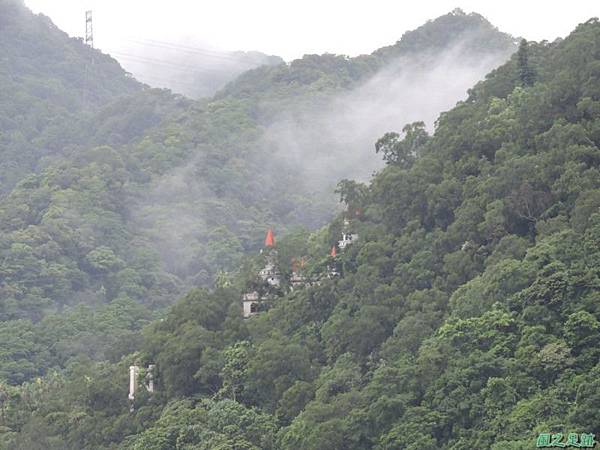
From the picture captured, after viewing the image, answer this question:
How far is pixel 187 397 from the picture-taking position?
4841cm

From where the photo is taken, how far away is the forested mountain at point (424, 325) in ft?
128

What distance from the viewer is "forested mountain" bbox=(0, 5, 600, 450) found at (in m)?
39.2

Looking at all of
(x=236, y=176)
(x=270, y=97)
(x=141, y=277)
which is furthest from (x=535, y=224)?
(x=270, y=97)

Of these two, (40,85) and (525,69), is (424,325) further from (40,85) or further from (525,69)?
(40,85)

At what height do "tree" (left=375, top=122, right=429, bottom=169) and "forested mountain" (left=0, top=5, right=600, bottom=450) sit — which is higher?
"tree" (left=375, top=122, right=429, bottom=169)

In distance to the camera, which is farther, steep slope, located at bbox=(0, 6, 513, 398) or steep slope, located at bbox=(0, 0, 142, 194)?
steep slope, located at bbox=(0, 0, 142, 194)

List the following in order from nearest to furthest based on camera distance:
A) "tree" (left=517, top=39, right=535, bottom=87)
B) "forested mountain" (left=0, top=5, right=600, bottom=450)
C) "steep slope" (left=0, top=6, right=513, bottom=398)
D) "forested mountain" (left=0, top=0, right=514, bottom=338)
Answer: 1. "forested mountain" (left=0, top=5, right=600, bottom=450)
2. "tree" (left=517, top=39, right=535, bottom=87)
3. "steep slope" (left=0, top=6, right=513, bottom=398)
4. "forested mountain" (left=0, top=0, right=514, bottom=338)

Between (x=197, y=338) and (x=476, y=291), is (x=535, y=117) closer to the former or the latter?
(x=476, y=291)

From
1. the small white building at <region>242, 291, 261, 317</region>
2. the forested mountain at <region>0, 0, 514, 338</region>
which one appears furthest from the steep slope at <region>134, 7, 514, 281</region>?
the small white building at <region>242, 291, 261, 317</region>

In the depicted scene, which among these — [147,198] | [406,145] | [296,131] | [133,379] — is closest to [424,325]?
[133,379]

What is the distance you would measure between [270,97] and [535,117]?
183 ft

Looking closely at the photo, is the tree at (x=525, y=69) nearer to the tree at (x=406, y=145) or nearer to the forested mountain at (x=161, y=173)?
the tree at (x=406, y=145)

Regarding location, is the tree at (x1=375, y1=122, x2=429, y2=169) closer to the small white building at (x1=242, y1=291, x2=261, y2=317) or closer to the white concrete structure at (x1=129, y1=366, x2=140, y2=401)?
the small white building at (x1=242, y1=291, x2=261, y2=317)

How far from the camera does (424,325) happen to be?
44.2 meters
